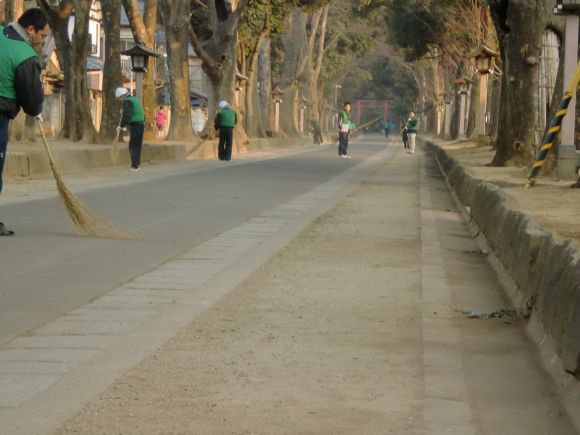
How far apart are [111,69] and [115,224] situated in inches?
813

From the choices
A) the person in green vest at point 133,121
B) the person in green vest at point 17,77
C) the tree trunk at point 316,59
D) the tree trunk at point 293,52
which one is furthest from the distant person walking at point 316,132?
the person in green vest at point 17,77

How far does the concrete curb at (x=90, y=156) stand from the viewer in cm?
2392

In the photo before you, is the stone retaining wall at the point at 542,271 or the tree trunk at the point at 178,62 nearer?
the stone retaining wall at the point at 542,271

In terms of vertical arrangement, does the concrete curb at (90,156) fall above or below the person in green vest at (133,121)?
below

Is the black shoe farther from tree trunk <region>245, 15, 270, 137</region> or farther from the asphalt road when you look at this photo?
tree trunk <region>245, 15, 270, 137</region>

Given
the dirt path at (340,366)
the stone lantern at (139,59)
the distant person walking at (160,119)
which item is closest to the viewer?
the dirt path at (340,366)

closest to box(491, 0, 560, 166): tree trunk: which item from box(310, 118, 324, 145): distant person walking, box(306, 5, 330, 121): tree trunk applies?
box(306, 5, 330, 121): tree trunk

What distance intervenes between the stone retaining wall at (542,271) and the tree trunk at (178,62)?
2920cm

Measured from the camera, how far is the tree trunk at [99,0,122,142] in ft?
114

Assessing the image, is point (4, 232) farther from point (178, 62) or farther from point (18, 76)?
point (178, 62)

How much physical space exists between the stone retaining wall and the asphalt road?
2.96 m

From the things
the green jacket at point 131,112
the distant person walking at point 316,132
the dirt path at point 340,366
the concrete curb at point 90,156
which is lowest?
the distant person walking at point 316,132

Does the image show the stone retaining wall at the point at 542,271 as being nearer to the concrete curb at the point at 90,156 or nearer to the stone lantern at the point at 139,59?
the concrete curb at the point at 90,156

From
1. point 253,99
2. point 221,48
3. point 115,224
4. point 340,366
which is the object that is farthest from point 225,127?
point 340,366
